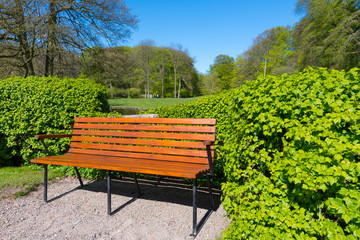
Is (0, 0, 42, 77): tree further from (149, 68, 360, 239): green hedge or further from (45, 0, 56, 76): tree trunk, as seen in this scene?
(149, 68, 360, 239): green hedge

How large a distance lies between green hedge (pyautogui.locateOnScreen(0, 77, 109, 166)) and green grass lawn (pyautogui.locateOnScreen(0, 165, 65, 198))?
29 centimetres

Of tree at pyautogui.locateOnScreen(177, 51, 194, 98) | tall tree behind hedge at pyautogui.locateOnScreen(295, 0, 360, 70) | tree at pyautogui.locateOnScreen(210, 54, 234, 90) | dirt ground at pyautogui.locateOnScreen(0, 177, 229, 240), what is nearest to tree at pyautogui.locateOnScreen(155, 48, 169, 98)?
tree at pyautogui.locateOnScreen(177, 51, 194, 98)

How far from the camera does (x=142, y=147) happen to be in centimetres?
370

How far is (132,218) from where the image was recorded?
3.14 metres

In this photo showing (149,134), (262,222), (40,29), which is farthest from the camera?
(40,29)

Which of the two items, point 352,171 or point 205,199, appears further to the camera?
point 205,199

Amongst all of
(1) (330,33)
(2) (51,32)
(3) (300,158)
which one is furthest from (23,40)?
(1) (330,33)

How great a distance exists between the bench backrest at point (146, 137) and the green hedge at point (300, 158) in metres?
0.87

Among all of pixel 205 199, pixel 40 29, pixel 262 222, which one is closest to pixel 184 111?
pixel 205 199

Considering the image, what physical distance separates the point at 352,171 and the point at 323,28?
24.8 m

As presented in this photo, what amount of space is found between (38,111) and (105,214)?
2.81m

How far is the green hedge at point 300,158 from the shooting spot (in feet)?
5.53

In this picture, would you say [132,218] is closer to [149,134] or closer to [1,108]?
[149,134]

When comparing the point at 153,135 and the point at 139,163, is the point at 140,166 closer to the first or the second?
the point at 139,163
